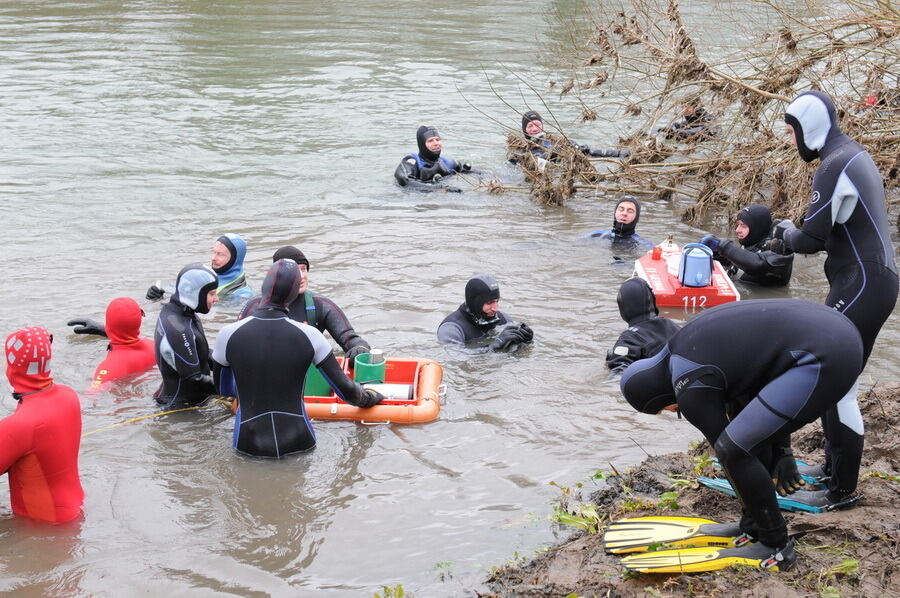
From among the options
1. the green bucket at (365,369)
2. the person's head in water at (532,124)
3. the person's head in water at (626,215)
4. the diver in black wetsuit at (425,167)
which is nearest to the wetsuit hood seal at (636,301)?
the green bucket at (365,369)

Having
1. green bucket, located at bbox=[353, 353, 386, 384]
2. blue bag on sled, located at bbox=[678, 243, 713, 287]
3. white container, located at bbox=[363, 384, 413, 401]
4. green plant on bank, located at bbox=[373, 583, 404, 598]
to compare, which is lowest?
green plant on bank, located at bbox=[373, 583, 404, 598]

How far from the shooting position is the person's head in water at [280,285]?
5.69 metres

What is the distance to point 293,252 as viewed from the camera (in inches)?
295

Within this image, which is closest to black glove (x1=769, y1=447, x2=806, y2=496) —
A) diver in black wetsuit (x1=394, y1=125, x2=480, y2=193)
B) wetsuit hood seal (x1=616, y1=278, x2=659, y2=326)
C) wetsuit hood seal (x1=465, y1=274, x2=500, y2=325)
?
wetsuit hood seal (x1=616, y1=278, x2=659, y2=326)

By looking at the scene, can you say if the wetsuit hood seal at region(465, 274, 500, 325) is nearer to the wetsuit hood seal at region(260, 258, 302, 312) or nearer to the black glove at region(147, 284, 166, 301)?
the wetsuit hood seal at region(260, 258, 302, 312)

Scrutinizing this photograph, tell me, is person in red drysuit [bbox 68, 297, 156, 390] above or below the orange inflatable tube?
above

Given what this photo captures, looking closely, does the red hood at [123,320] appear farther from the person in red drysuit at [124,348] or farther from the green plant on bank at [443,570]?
the green plant on bank at [443,570]

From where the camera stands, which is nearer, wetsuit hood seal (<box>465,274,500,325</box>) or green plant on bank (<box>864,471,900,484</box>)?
green plant on bank (<box>864,471,900,484</box>)

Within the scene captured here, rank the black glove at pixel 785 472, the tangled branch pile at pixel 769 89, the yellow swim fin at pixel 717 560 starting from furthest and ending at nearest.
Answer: the tangled branch pile at pixel 769 89
the black glove at pixel 785 472
the yellow swim fin at pixel 717 560

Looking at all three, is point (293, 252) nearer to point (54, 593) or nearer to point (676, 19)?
point (54, 593)

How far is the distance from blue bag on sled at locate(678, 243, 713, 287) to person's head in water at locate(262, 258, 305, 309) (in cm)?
410

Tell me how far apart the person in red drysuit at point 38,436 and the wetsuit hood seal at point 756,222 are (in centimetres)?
656

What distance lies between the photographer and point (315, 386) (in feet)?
23.1

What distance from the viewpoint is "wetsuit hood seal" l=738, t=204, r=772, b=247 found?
9117 mm
